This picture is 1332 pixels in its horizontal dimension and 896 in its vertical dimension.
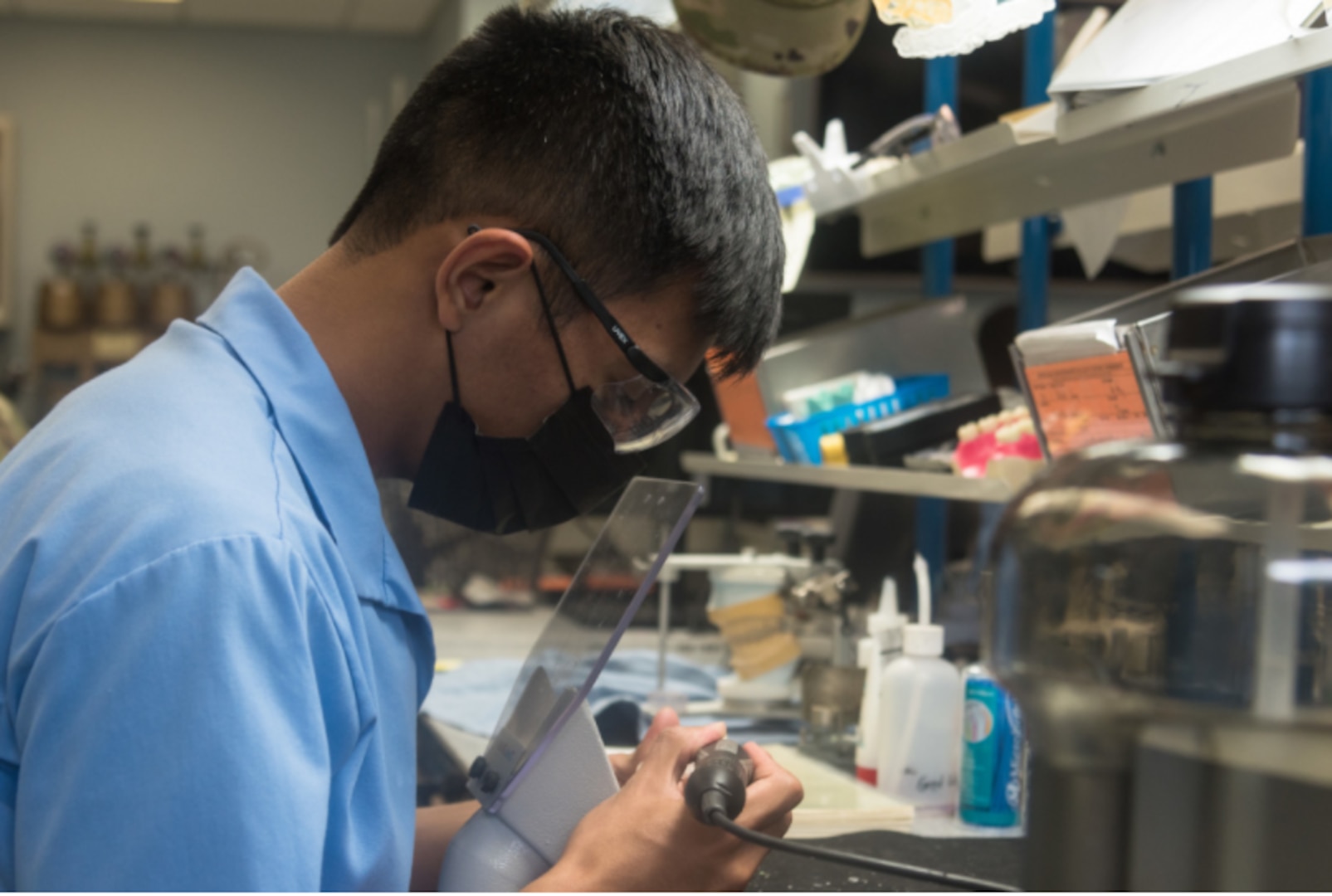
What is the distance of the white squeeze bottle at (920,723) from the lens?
1.52 metres

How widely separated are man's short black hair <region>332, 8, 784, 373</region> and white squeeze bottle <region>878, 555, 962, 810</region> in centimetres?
66

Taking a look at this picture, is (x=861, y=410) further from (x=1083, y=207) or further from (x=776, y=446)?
(x=1083, y=207)

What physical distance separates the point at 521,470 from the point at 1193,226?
1117mm

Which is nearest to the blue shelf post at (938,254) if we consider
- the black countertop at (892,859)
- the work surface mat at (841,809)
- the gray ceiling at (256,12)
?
the work surface mat at (841,809)

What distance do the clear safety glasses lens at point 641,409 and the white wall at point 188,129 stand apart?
5.46m

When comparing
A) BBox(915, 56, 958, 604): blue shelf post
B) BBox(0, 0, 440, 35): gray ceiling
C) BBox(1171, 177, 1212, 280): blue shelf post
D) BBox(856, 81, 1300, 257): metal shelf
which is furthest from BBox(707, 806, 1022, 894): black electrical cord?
BBox(0, 0, 440, 35): gray ceiling

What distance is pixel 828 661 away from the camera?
2014 mm

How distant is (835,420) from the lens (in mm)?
1813

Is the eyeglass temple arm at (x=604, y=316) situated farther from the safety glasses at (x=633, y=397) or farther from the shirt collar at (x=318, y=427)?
the shirt collar at (x=318, y=427)

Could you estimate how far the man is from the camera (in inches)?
26.9

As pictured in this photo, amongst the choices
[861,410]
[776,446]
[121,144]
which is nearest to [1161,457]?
[861,410]

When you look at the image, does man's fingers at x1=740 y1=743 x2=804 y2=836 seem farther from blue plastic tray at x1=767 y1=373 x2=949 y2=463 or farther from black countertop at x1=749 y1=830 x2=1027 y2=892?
blue plastic tray at x1=767 y1=373 x2=949 y2=463

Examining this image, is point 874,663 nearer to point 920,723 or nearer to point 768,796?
point 920,723

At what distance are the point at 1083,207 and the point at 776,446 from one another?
0.59 m
